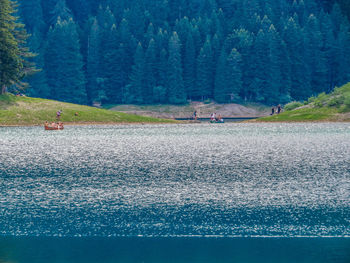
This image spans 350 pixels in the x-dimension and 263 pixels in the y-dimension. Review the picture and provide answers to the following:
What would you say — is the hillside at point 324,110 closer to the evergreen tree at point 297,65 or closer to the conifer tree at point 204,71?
the evergreen tree at point 297,65

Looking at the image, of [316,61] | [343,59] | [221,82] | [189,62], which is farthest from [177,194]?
[343,59]

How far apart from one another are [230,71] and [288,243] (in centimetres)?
13959

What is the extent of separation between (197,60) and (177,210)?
453 feet

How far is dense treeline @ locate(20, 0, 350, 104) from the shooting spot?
157 meters

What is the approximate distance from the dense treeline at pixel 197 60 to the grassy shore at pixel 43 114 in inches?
1911

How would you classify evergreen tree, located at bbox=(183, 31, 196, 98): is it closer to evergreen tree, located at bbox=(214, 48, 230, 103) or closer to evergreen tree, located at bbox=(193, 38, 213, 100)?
evergreen tree, located at bbox=(193, 38, 213, 100)

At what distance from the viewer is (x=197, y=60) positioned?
158m

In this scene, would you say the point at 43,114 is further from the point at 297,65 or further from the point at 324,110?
the point at 297,65

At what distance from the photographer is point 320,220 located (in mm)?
20453

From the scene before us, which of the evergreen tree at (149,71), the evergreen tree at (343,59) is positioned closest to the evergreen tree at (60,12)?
the evergreen tree at (149,71)

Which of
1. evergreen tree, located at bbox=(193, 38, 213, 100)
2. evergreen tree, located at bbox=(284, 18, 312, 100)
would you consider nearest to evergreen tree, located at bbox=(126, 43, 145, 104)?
evergreen tree, located at bbox=(193, 38, 213, 100)

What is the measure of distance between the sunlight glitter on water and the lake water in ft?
0.17

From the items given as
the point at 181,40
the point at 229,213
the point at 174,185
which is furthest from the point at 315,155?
the point at 181,40

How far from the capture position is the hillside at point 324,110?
10219 centimetres
